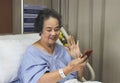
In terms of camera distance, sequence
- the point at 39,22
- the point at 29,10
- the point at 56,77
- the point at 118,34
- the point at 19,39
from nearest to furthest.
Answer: the point at 56,77 < the point at 39,22 < the point at 19,39 < the point at 118,34 < the point at 29,10

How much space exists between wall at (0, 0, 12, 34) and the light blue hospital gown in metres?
0.74

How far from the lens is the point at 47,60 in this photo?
1579mm

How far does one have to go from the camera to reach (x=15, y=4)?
7.48 ft

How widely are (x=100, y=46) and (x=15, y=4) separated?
0.91 meters

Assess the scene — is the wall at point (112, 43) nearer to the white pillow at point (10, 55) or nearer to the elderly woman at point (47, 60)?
the elderly woman at point (47, 60)

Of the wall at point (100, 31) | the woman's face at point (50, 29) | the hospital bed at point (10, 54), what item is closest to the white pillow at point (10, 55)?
the hospital bed at point (10, 54)

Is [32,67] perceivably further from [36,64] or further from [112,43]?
[112,43]

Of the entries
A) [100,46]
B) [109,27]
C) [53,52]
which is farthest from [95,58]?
[53,52]

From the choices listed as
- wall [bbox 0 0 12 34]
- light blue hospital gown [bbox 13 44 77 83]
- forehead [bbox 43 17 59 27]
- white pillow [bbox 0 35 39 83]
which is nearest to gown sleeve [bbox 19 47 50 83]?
light blue hospital gown [bbox 13 44 77 83]

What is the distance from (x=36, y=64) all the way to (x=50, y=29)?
249mm

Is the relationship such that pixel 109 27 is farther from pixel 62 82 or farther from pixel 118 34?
pixel 62 82

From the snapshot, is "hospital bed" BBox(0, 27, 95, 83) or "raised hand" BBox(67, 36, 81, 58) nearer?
"hospital bed" BBox(0, 27, 95, 83)

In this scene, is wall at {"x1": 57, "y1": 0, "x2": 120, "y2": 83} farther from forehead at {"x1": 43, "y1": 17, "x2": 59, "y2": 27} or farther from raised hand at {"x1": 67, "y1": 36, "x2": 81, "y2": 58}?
forehead at {"x1": 43, "y1": 17, "x2": 59, "y2": 27}

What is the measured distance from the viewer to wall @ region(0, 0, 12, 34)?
7.20 ft
